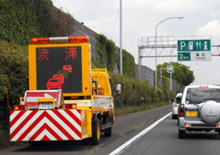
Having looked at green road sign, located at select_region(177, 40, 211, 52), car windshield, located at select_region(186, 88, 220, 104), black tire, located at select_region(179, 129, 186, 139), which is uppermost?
green road sign, located at select_region(177, 40, 211, 52)

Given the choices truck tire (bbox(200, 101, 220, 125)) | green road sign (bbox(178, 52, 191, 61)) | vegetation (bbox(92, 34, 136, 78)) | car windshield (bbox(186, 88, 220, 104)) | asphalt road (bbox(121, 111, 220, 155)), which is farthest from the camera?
green road sign (bbox(178, 52, 191, 61))

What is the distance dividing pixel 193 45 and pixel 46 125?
42775 mm

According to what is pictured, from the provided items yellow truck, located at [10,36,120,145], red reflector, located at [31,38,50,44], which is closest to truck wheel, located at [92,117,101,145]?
yellow truck, located at [10,36,120,145]

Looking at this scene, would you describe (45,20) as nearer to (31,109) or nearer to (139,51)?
(31,109)

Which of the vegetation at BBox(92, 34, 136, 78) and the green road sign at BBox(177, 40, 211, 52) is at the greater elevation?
the green road sign at BBox(177, 40, 211, 52)

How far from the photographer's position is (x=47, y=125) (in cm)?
1331

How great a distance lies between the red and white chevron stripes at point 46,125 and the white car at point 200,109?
172 inches

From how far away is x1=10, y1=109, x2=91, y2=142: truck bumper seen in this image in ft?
43.5

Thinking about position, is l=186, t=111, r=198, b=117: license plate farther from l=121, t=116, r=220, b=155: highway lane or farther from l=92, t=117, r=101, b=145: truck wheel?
l=92, t=117, r=101, b=145: truck wheel

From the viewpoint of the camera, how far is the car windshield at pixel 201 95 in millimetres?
16484

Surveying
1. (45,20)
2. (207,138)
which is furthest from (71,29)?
(207,138)

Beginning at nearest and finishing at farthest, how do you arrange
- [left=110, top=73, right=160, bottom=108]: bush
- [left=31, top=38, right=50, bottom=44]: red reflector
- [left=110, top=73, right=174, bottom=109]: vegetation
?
[left=31, top=38, right=50, bottom=44]: red reflector, [left=110, top=73, right=160, bottom=108]: bush, [left=110, top=73, right=174, bottom=109]: vegetation

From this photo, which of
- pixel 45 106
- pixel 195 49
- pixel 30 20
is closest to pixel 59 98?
pixel 45 106

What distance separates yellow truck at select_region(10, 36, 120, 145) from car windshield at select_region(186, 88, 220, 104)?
2.78 m
